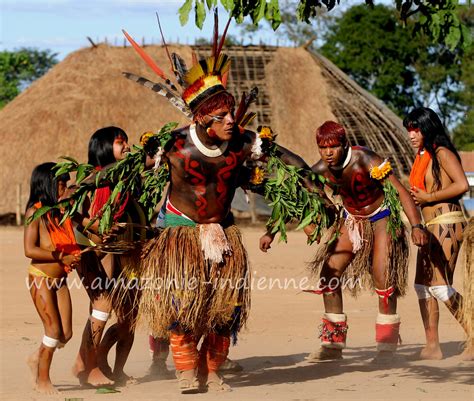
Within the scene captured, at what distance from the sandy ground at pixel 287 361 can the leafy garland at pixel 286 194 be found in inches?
38.5

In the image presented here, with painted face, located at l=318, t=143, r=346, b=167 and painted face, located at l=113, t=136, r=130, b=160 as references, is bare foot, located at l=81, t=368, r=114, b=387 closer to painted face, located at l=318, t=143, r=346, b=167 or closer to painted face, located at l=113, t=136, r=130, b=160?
painted face, located at l=113, t=136, r=130, b=160

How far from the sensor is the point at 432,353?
7031 mm

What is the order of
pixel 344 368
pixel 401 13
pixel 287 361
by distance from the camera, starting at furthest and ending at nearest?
1. pixel 287 361
2. pixel 344 368
3. pixel 401 13

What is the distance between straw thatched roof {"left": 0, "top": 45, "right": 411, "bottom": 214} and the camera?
1005 inches

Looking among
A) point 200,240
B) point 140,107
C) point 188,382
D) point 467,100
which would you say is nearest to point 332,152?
point 200,240

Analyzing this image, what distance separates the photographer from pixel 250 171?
6.08 m

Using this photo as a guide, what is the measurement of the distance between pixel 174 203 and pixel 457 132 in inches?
1418

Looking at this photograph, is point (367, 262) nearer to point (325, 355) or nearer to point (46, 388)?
point (325, 355)

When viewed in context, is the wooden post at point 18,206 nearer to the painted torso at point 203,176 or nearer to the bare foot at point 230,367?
the bare foot at point 230,367

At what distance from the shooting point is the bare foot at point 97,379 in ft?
19.5

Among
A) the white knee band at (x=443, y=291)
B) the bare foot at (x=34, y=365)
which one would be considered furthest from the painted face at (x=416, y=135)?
the bare foot at (x=34, y=365)

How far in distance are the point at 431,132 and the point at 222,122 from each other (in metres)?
1.89

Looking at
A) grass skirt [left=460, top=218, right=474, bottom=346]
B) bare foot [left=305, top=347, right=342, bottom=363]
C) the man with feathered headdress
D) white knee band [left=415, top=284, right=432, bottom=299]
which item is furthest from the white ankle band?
grass skirt [left=460, top=218, right=474, bottom=346]

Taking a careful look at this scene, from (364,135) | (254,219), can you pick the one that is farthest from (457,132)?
(254,219)
